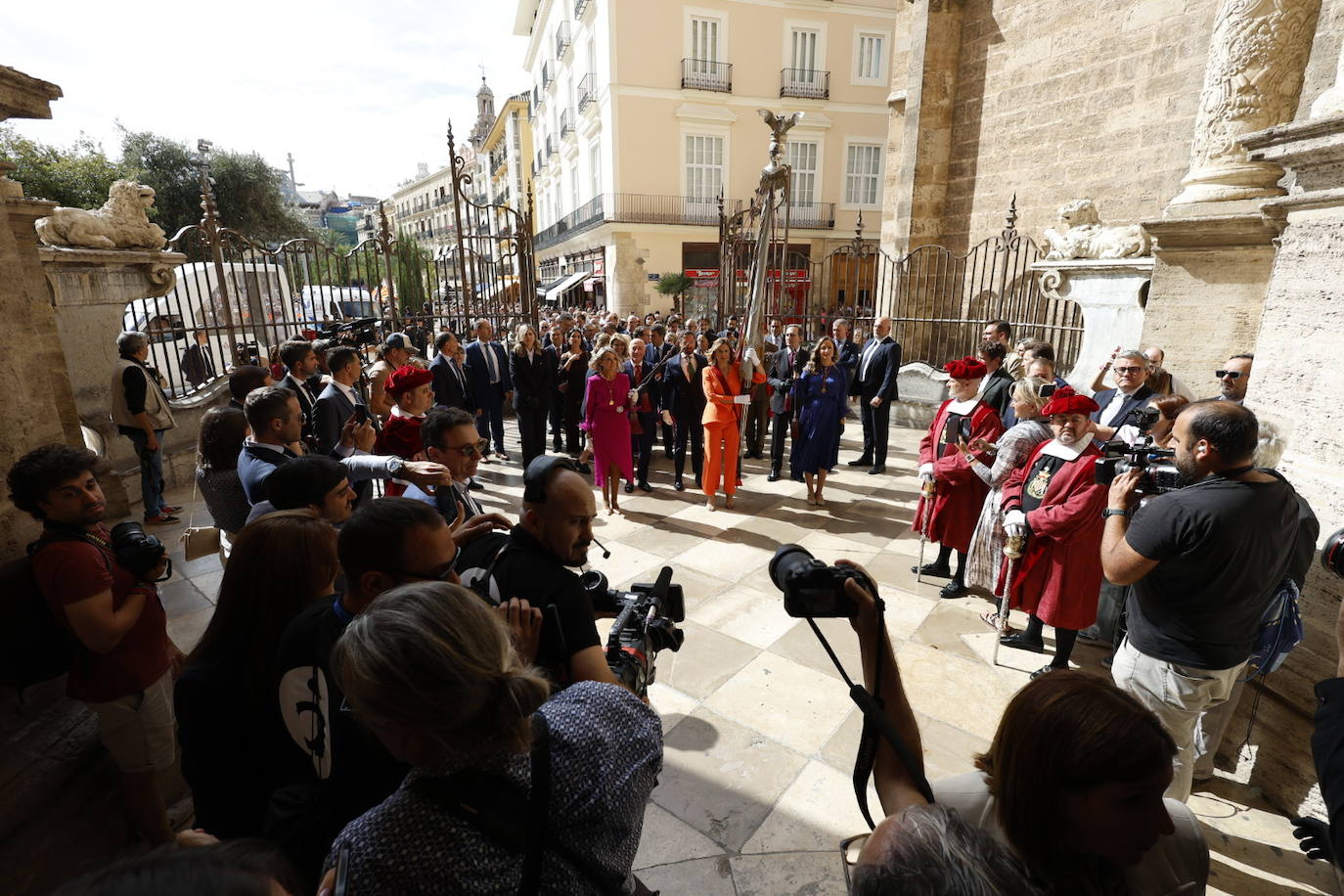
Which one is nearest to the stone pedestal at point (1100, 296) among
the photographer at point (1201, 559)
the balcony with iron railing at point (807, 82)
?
the photographer at point (1201, 559)

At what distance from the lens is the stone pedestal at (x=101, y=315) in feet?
18.3

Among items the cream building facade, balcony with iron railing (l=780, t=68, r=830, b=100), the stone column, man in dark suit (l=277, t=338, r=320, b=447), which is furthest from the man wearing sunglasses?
balcony with iron railing (l=780, t=68, r=830, b=100)

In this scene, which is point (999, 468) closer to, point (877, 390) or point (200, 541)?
point (877, 390)

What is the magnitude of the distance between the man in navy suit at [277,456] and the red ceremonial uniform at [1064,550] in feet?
10.4

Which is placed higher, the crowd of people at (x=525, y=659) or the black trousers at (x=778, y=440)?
the crowd of people at (x=525, y=659)

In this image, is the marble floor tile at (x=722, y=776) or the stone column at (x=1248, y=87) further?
the stone column at (x=1248, y=87)

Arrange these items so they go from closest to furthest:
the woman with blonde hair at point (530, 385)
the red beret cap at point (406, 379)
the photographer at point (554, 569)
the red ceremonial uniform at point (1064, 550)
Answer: the photographer at point (554, 569)
the red ceremonial uniform at point (1064, 550)
the red beret cap at point (406, 379)
the woman with blonde hair at point (530, 385)

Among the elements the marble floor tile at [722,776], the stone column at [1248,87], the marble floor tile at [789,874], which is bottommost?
the marble floor tile at [789,874]

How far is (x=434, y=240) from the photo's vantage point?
4625 cm

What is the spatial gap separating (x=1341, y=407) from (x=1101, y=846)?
8.15 ft

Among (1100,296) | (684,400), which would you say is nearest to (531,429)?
A: (684,400)

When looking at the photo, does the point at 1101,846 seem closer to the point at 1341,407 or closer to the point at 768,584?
the point at 1341,407

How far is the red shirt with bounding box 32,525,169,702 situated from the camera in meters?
1.94

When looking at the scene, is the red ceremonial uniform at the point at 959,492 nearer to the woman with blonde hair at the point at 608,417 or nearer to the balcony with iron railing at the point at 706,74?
the woman with blonde hair at the point at 608,417
